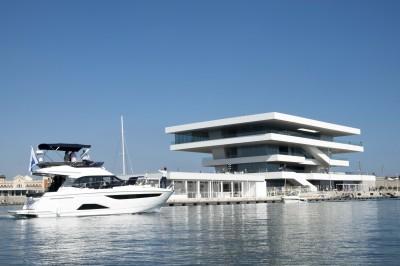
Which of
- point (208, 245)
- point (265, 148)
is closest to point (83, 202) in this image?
point (208, 245)

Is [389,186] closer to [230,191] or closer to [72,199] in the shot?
[230,191]

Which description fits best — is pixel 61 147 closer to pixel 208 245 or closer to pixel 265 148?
pixel 208 245

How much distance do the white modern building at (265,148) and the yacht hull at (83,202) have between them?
1428 inches

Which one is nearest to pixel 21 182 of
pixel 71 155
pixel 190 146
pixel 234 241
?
pixel 190 146

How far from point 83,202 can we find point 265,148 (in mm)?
50036

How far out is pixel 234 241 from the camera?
71.9ft

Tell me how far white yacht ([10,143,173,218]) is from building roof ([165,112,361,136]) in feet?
147

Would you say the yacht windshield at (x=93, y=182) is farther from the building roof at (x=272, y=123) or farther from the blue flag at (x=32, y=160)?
the building roof at (x=272, y=123)

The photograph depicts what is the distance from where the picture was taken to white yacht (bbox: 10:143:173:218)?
4019cm

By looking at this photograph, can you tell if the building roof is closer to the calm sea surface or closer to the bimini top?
the bimini top

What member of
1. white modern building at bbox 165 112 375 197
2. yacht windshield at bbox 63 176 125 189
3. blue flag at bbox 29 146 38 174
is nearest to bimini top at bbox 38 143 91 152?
blue flag at bbox 29 146 38 174

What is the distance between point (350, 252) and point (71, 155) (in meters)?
28.6

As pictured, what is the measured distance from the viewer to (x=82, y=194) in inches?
1586

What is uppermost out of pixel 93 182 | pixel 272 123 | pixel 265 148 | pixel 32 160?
pixel 272 123
